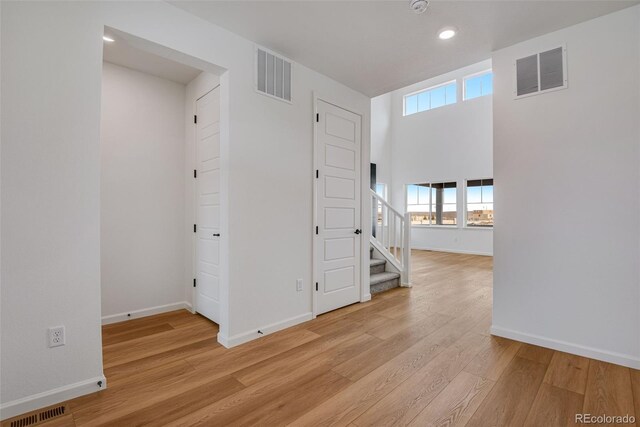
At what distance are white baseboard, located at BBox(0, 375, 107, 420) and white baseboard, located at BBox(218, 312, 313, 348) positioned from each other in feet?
2.90

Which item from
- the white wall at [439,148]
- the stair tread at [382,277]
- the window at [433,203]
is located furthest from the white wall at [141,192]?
the window at [433,203]

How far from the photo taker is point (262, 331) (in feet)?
9.23

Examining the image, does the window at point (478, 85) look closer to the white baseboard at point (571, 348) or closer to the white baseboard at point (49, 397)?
the white baseboard at point (571, 348)

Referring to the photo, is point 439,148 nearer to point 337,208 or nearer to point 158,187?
point 337,208

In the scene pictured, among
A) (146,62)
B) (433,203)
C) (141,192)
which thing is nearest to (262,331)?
(141,192)

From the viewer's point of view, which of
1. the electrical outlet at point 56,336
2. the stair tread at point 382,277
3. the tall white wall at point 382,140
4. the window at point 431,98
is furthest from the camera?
the tall white wall at point 382,140

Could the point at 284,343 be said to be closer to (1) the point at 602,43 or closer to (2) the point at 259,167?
(2) the point at 259,167

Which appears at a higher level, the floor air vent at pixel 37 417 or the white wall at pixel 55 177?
the white wall at pixel 55 177

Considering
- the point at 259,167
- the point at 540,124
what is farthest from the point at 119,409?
the point at 540,124

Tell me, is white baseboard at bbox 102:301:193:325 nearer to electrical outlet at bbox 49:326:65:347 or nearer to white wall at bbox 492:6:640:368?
electrical outlet at bbox 49:326:65:347

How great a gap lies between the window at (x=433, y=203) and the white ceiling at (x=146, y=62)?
7.73 meters

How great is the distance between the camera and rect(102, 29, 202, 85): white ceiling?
9.43 feet

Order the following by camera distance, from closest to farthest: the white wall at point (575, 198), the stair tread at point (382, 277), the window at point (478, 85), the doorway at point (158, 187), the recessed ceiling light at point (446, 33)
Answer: the white wall at point (575, 198) < the recessed ceiling light at point (446, 33) < the doorway at point (158, 187) < the stair tread at point (382, 277) < the window at point (478, 85)

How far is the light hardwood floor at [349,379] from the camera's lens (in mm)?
1699
